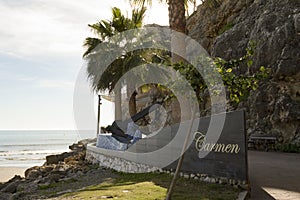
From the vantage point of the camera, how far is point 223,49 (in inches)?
957

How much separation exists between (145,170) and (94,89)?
43.2 ft

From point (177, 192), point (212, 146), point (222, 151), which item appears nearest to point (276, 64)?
point (212, 146)

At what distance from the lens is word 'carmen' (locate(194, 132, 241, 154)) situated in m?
8.37

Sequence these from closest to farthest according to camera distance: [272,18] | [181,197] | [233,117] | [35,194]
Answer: [181,197]
[233,117]
[35,194]
[272,18]

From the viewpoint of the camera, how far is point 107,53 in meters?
24.8

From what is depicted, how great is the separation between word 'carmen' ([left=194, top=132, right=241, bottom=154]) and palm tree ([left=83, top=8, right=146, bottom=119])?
14789mm

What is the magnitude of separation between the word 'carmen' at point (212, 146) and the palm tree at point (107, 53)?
1479cm

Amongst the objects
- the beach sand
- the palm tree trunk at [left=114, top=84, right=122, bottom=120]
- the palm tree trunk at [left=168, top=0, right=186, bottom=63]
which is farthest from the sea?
the palm tree trunk at [left=168, top=0, right=186, bottom=63]

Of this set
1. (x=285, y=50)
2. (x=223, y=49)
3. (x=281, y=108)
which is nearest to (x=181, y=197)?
(x=281, y=108)

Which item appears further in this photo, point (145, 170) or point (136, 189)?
point (145, 170)

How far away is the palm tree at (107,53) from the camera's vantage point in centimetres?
2441

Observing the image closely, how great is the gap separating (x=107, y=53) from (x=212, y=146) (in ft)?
55.6

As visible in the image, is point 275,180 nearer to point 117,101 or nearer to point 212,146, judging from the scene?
point 212,146

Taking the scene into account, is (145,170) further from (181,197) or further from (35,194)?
(181,197)
